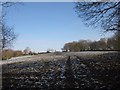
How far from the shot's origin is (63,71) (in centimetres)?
537

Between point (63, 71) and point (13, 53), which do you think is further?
point (13, 53)

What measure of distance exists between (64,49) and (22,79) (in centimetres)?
134

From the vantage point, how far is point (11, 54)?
18.0 ft

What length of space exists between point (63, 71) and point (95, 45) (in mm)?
1078

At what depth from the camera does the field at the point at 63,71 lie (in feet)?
16.4

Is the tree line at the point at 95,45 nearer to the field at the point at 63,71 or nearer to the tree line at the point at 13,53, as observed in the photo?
the field at the point at 63,71

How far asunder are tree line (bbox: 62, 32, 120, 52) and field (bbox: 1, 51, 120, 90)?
0.43 feet

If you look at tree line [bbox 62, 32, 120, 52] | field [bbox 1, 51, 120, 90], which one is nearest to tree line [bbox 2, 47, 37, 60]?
field [bbox 1, 51, 120, 90]

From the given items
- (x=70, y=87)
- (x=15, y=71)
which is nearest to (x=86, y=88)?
(x=70, y=87)

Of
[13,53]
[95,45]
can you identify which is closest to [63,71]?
[95,45]

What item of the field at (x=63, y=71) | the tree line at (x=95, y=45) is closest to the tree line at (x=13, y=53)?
the field at (x=63, y=71)

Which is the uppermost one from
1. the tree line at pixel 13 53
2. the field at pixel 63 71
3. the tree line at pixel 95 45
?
the tree line at pixel 95 45

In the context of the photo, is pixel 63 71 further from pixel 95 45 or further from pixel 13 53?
pixel 13 53

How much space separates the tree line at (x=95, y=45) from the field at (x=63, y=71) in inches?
5.1
